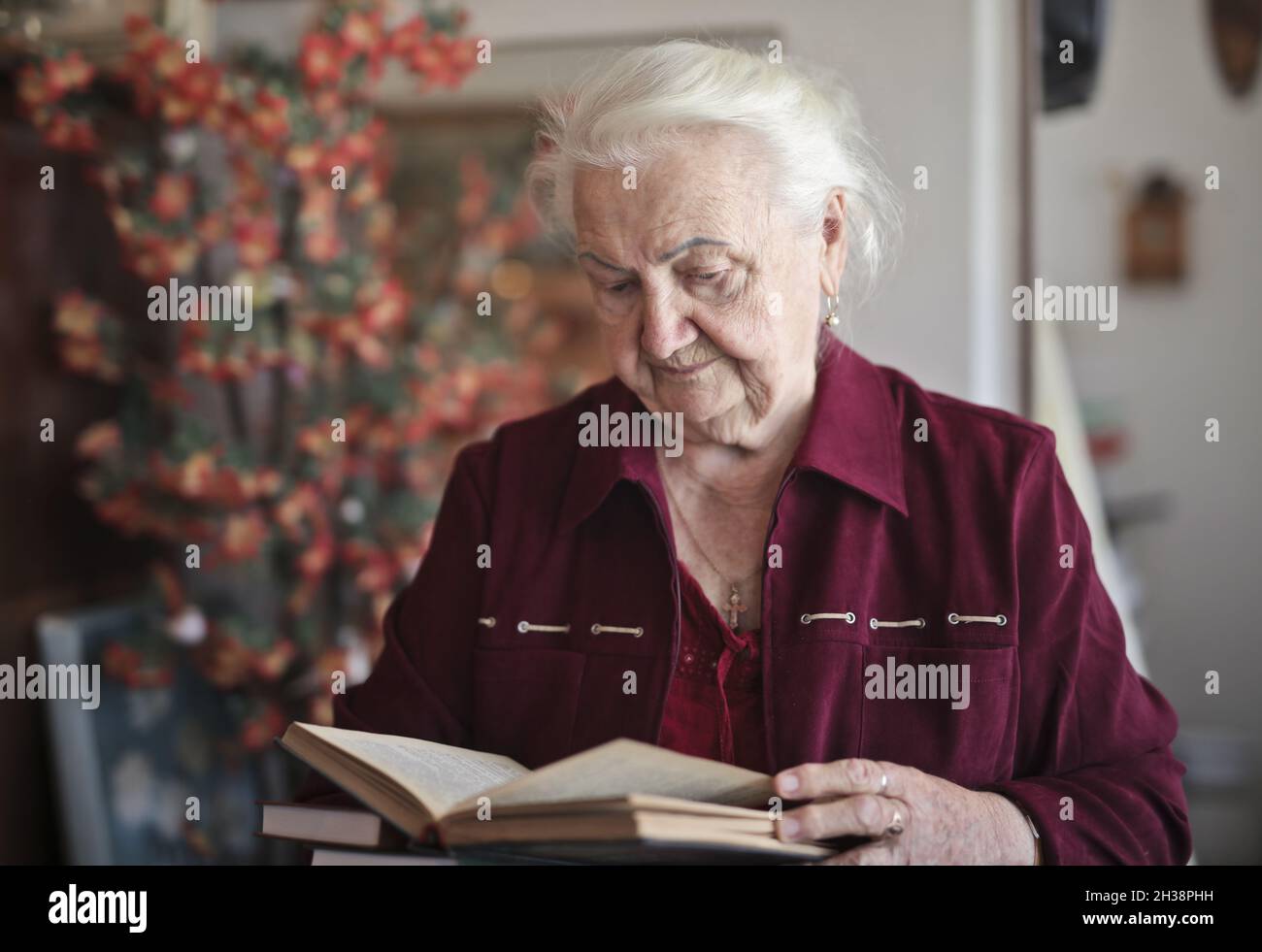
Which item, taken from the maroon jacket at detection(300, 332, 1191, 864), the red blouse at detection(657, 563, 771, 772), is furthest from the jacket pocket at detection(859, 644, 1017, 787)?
the red blouse at detection(657, 563, 771, 772)

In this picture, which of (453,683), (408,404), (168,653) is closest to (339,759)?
(453,683)

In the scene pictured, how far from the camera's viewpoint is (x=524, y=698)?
1294 millimetres

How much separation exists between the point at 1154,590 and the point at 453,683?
2414mm

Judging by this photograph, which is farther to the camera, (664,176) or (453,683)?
(453,683)

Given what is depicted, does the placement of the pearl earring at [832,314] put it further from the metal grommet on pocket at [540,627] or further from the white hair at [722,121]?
the metal grommet on pocket at [540,627]

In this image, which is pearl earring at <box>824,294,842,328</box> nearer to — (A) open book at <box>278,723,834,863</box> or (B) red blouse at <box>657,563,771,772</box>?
(B) red blouse at <box>657,563,771,772</box>

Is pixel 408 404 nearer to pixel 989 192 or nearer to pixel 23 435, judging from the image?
pixel 23 435

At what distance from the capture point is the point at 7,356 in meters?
2.27

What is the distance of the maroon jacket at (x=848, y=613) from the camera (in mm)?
1186

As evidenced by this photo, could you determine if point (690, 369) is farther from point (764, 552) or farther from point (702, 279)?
point (764, 552)

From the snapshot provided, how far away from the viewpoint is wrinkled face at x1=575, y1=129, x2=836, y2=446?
118 cm

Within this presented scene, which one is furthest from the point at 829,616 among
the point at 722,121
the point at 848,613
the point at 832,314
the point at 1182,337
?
the point at 1182,337

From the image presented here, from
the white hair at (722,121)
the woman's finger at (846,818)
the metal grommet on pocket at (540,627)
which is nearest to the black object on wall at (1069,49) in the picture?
the white hair at (722,121)

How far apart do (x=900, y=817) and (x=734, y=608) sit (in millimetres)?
322
